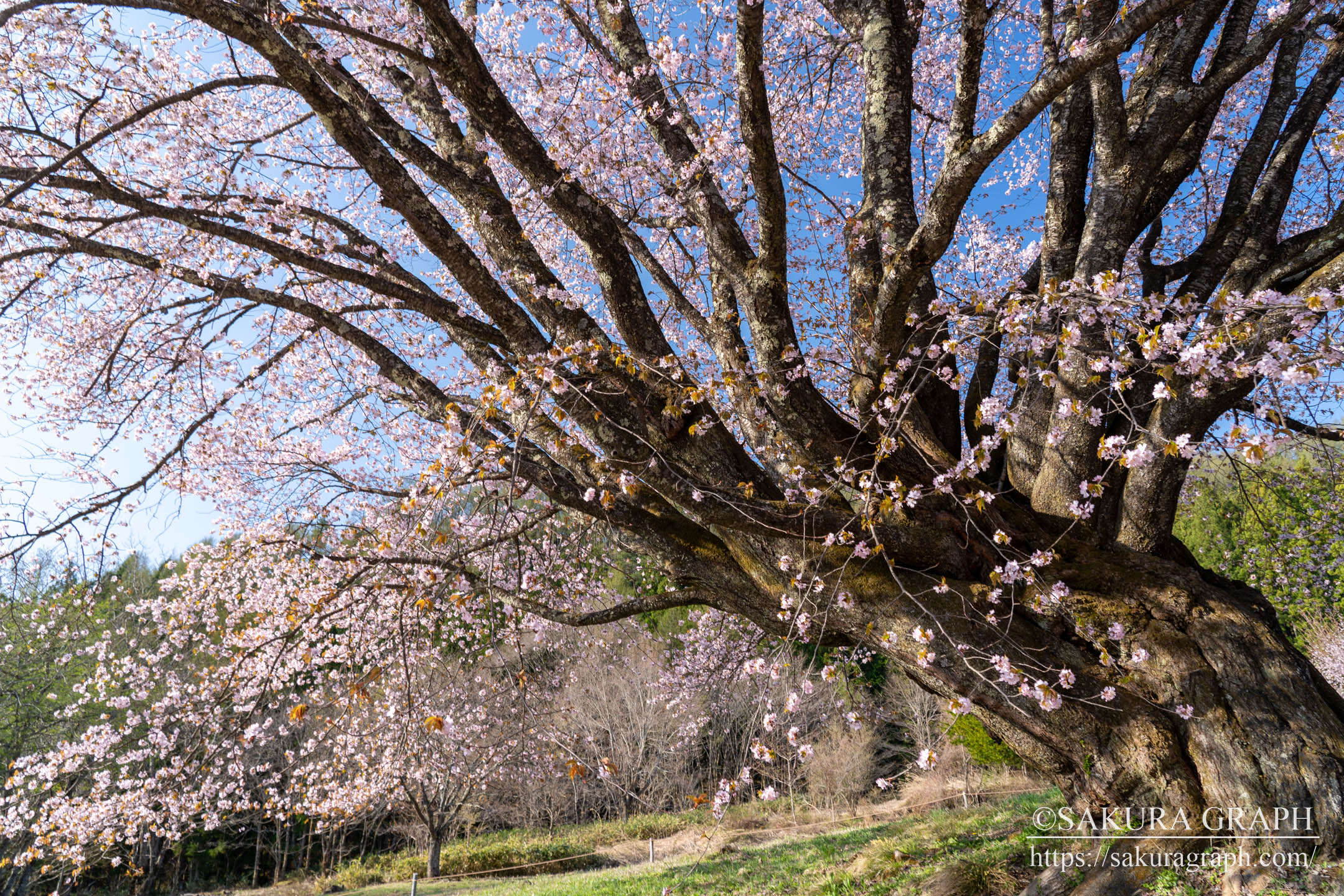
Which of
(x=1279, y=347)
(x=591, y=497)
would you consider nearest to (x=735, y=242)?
(x=591, y=497)

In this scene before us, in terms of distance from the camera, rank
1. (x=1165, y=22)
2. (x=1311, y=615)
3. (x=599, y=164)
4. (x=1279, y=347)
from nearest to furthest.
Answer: (x=1279, y=347), (x=1165, y=22), (x=599, y=164), (x=1311, y=615)

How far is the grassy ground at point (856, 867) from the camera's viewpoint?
3.90m

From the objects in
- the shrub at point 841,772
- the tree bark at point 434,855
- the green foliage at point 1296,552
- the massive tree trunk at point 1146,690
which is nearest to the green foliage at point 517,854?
the tree bark at point 434,855

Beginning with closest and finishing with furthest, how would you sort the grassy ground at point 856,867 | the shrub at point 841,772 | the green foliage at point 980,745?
the grassy ground at point 856,867
the green foliage at point 980,745
the shrub at point 841,772

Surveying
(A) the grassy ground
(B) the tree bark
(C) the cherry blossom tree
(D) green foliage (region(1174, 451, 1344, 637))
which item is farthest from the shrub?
(C) the cherry blossom tree

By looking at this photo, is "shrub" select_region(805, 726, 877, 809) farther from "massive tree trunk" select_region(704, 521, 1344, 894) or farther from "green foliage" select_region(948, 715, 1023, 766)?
"massive tree trunk" select_region(704, 521, 1344, 894)

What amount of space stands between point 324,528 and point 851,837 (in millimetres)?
7829

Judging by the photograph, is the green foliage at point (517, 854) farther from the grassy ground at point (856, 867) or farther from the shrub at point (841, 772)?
the shrub at point (841, 772)

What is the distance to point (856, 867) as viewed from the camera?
521 cm

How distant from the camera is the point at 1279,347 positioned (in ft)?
7.39

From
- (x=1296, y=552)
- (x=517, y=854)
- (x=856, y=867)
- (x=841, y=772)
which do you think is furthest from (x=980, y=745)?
(x=517, y=854)

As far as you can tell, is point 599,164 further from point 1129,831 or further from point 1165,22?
point 1129,831

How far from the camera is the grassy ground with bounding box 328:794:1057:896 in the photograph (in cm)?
390

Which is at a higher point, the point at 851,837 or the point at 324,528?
the point at 324,528
